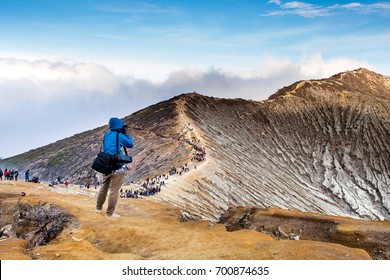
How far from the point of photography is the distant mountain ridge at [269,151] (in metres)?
64.2

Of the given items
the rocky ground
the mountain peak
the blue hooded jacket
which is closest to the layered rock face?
the mountain peak

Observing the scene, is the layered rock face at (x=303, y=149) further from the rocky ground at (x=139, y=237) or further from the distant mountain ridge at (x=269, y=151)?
the rocky ground at (x=139, y=237)

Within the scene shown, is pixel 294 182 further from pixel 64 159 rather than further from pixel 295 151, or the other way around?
pixel 64 159

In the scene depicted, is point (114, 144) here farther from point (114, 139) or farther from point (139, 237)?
point (139, 237)

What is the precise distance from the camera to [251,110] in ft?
378

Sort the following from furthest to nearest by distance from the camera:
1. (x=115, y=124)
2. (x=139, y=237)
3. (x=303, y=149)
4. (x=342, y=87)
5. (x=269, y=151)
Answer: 1. (x=342, y=87)
2. (x=303, y=149)
3. (x=269, y=151)
4. (x=115, y=124)
5. (x=139, y=237)

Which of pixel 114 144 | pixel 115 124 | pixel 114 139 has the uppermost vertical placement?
pixel 115 124

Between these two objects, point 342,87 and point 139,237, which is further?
point 342,87

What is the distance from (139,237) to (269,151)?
8601 centimetres

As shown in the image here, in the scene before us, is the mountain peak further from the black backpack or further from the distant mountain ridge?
the black backpack

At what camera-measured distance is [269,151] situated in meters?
98.6

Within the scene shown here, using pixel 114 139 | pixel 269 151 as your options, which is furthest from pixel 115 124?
pixel 269 151

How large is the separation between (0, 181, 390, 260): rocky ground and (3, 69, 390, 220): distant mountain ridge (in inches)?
937

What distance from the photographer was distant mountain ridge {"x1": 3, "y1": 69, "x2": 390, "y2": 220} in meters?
64.2
